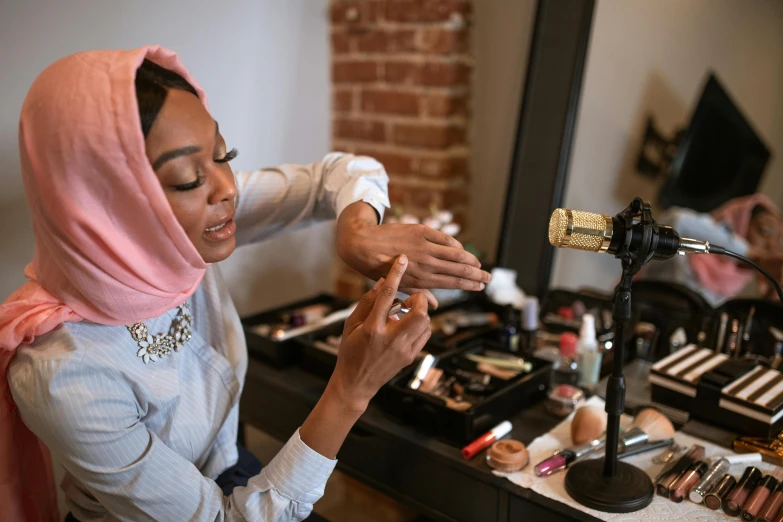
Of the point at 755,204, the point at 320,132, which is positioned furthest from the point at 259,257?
the point at 755,204

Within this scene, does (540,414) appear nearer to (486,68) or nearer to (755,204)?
(755,204)

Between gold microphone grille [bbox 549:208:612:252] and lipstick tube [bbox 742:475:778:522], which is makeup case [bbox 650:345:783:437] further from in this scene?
gold microphone grille [bbox 549:208:612:252]

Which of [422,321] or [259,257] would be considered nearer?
[422,321]

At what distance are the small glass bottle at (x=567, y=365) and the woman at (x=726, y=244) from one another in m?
0.37

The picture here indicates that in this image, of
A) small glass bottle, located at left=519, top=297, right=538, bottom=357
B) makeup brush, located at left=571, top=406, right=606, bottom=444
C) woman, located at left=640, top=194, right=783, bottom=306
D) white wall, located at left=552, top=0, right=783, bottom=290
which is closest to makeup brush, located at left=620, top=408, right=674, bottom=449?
makeup brush, located at left=571, top=406, right=606, bottom=444

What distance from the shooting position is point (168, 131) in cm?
69

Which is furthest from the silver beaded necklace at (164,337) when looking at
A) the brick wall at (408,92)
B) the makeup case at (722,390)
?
the brick wall at (408,92)

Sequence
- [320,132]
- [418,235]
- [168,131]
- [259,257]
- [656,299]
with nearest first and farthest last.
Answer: [168,131] → [418,235] → [656,299] → [259,257] → [320,132]

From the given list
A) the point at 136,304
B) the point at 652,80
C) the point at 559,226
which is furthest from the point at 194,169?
the point at 652,80

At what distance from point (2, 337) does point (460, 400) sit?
0.63 m

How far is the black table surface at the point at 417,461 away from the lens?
88cm

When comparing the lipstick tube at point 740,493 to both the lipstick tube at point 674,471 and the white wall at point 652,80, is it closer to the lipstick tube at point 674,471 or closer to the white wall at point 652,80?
the lipstick tube at point 674,471

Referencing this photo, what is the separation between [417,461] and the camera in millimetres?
986

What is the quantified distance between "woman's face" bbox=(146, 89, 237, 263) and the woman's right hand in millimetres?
201
